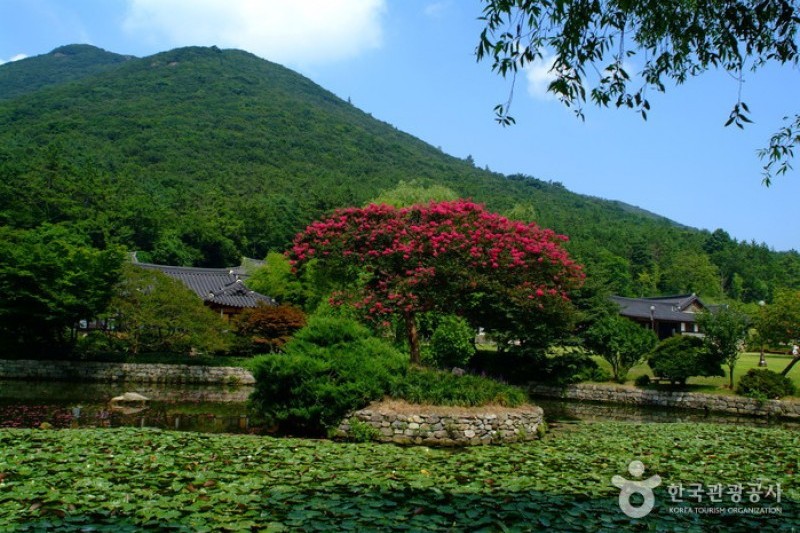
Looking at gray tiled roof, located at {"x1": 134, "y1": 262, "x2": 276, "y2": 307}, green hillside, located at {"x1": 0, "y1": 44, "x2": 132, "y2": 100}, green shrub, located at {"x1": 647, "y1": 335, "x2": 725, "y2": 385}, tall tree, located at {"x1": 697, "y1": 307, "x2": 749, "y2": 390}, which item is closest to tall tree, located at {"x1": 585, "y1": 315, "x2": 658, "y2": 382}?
green shrub, located at {"x1": 647, "y1": 335, "x2": 725, "y2": 385}

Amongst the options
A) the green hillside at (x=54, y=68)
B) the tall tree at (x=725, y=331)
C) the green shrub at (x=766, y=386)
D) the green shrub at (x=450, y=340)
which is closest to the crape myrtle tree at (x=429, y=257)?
the green shrub at (x=450, y=340)

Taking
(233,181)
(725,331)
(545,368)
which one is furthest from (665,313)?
(233,181)

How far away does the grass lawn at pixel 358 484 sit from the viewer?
468cm

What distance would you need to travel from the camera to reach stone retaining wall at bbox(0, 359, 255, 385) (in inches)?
704

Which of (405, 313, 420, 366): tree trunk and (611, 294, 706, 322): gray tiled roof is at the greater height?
(611, 294, 706, 322): gray tiled roof

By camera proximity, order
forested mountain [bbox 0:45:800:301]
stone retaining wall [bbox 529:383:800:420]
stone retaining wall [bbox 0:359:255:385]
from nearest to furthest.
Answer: stone retaining wall [bbox 529:383:800:420] < stone retaining wall [bbox 0:359:255:385] < forested mountain [bbox 0:45:800:301]

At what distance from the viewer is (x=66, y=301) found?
17.5 m

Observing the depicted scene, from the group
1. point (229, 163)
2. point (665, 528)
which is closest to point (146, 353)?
point (665, 528)

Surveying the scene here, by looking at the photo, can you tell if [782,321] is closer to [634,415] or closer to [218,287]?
[634,415]

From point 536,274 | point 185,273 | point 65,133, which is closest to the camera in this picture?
point 536,274

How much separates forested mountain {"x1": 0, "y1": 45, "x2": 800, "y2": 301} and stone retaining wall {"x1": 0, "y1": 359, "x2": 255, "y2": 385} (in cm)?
1325

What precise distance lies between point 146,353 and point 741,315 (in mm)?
18897

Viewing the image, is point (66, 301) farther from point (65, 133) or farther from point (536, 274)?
point (65, 133)

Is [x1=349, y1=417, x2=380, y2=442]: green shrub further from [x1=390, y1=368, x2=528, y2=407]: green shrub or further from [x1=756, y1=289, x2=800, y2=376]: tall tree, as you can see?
[x1=756, y1=289, x2=800, y2=376]: tall tree
